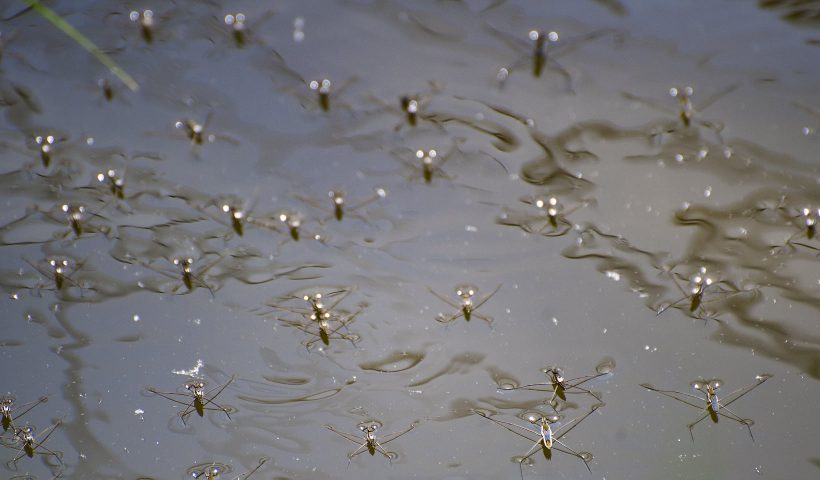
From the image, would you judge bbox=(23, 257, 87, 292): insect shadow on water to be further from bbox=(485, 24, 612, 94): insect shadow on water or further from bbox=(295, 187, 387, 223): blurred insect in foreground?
bbox=(485, 24, 612, 94): insect shadow on water

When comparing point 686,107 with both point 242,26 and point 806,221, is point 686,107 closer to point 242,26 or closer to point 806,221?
point 806,221

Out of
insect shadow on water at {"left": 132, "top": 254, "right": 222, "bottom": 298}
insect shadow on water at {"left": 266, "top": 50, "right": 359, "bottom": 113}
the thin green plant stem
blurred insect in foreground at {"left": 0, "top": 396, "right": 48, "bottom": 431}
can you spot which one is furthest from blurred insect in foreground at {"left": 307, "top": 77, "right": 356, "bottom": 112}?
blurred insect in foreground at {"left": 0, "top": 396, "right": 48, "bottom": 431}

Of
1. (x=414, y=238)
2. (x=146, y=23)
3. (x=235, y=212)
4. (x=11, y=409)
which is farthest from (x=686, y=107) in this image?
(x=11, y=409)

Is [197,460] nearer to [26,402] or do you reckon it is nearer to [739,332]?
[26,402]

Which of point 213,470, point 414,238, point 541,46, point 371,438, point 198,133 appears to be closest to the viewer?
point 541,46

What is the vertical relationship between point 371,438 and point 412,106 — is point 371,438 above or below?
below

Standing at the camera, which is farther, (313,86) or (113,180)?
(113,180)
